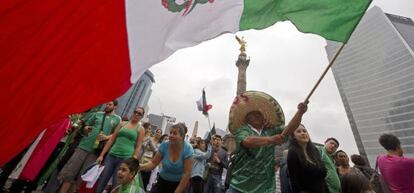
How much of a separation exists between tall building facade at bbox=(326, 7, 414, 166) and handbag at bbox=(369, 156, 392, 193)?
93865mm

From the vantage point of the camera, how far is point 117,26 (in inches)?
69.2

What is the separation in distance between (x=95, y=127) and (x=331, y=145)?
4.09 metres

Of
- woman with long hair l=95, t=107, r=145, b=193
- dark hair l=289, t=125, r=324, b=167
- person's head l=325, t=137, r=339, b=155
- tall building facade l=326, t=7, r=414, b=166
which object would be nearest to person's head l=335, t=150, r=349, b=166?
person's head l=325, t=137, r=339, b=155

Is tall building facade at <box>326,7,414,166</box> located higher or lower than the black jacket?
higher

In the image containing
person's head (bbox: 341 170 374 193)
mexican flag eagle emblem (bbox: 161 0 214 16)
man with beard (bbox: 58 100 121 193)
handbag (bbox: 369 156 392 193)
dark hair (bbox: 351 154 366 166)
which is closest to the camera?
mexican flag eagle emblem (bbox: 161 0 214 16)

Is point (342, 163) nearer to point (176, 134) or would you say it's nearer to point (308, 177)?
point (308, 177)

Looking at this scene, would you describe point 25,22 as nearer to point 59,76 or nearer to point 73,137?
point 59,76

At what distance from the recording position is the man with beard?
4234 millimetres

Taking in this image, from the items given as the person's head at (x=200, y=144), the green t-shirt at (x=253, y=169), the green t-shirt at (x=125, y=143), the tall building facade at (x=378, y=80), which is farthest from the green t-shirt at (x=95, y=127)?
the tall building facade at (x=378, y=80)

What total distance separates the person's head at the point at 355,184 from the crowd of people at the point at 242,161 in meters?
0.01

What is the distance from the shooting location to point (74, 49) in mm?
1610

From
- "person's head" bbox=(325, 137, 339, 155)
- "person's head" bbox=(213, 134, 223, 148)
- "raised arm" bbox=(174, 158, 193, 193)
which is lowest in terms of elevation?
"raised arm" bbox=(174, 158, 193, 193)

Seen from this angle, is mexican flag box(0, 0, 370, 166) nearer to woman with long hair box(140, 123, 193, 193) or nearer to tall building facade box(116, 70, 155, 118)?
woman with long hair box(140, 123, 193, 193)

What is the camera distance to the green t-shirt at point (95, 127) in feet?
15.0
